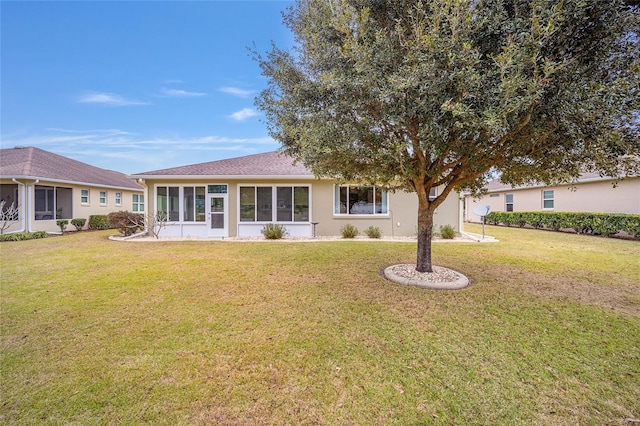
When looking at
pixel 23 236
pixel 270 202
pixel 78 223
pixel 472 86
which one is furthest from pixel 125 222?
pixel 472 86

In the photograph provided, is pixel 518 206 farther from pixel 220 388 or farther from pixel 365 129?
pixel 220 388

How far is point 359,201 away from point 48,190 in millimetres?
16529

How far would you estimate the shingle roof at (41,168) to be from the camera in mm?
13352

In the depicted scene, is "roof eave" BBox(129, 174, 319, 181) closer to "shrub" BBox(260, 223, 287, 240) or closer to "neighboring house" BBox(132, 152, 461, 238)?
"neighboring house" BBox(132, 152, 461, 238)

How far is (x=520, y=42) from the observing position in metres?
3.50

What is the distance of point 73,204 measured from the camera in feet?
50.4

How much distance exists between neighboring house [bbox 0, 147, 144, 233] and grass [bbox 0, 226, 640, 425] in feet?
31.1

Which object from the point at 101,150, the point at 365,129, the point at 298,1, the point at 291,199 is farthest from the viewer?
the point at 101,150

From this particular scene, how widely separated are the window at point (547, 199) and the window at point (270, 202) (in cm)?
1529

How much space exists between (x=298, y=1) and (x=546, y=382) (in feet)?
24.0

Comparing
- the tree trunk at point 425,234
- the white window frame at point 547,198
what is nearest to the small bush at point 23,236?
the tree trunk at point 425,234

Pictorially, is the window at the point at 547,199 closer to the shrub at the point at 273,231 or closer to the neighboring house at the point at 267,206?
the neighboring house at the point at 267,206

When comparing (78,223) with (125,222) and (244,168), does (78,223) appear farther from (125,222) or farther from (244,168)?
(244,168)

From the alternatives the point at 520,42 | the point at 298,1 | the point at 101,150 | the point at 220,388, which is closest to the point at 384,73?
the point at 520,42
